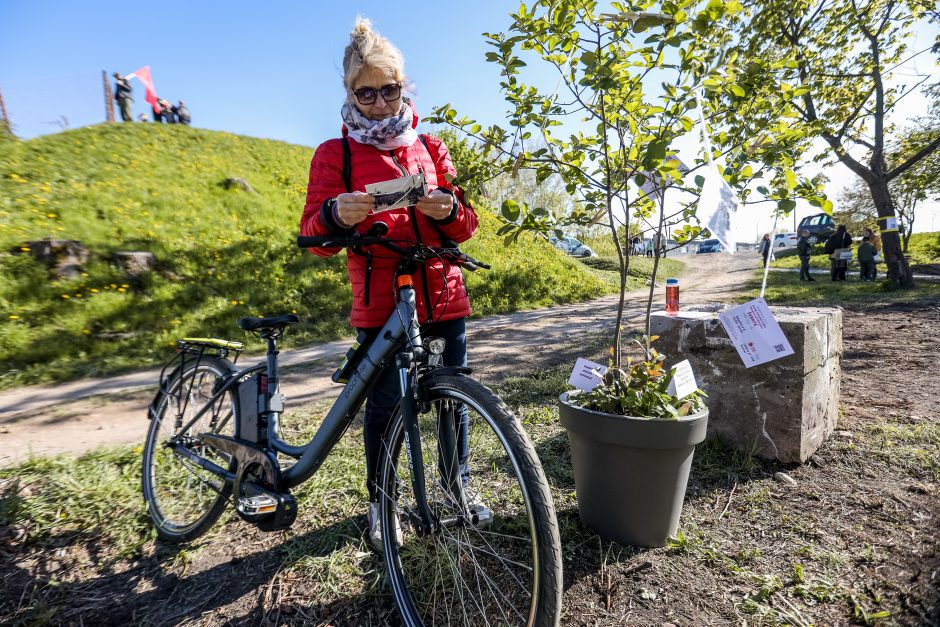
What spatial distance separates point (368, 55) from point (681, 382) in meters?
1.83

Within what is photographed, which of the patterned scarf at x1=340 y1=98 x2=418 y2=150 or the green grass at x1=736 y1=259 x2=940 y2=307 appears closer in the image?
the patterned scarf at x1=340 y1=98 x2=418 y2=150

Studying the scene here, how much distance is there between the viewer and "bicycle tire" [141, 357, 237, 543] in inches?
82.3

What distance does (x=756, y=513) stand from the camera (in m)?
2.07

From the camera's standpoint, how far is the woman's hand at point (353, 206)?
4.71 ft

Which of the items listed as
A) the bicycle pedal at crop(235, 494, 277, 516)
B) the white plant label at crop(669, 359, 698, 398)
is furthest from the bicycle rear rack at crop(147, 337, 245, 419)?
the white plant label at crop(669, 359, 698, 398)

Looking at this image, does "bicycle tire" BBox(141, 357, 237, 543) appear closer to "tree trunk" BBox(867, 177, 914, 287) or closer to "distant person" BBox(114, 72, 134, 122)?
"tree trunk" BBox(867, 177, 914, 287)

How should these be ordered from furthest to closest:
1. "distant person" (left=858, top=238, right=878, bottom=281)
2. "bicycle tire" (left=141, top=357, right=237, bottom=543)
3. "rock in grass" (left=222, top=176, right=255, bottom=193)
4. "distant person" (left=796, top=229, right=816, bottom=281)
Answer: "distant person" (left=796, top=229, right=816, bottom=281) → "distant person" (left=858, top=238, right=878, bottom=281) → "rock in grass" (left=222, top=176, right=255, bottom=193) → "bicycle tire" (left=141, top=357, right=237, bottom=543)

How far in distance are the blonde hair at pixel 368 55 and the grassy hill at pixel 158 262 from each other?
217 inches

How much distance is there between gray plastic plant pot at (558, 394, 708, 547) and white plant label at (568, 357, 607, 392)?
13 cm

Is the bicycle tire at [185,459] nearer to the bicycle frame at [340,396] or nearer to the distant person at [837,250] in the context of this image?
the bicycle frame at [340,396]

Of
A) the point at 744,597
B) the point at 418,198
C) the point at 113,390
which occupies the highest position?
the point at 418,198

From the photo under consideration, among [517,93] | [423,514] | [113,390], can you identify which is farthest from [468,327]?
[423,514]

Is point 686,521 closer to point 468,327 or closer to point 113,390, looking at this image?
point 113,390

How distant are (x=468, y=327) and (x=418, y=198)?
6.38m
